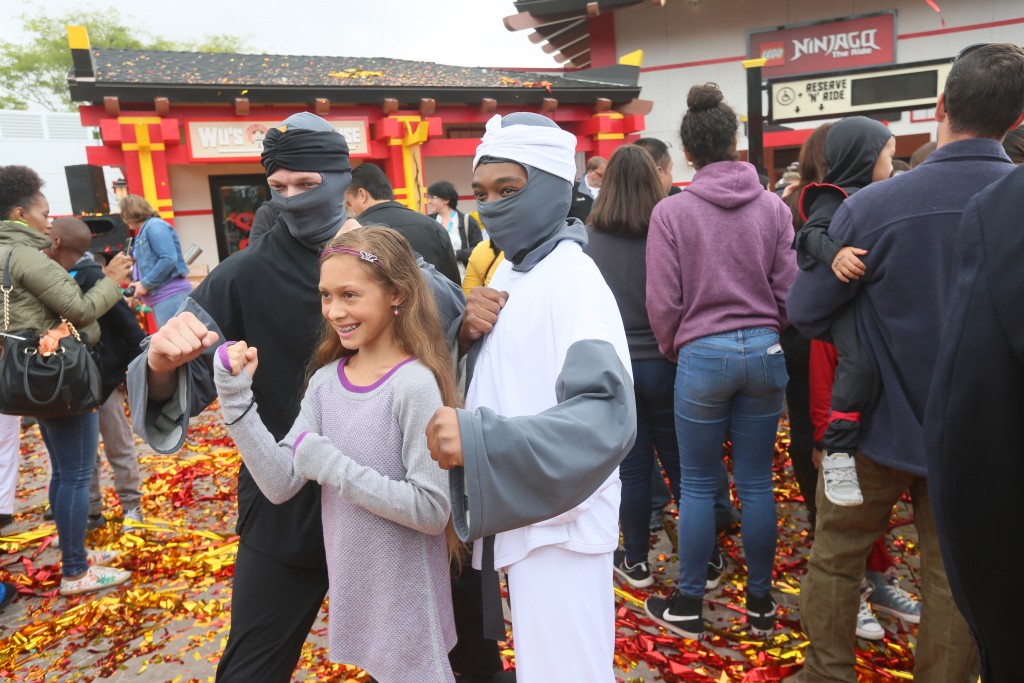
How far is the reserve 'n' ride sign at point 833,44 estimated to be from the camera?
621 inches

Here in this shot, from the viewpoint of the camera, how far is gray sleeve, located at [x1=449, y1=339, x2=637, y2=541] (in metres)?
1.36

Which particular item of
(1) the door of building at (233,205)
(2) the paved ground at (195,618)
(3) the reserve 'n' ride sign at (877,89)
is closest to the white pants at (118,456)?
(2) the paved ground at (195,618)

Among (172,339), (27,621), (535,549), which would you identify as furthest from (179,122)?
(535,549)

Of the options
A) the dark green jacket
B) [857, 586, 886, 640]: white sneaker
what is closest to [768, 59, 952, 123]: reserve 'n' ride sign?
[857, 586, 886, 640]: white sneaker

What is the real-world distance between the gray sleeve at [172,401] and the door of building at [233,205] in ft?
35.6

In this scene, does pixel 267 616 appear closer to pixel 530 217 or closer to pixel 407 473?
pixel 407 473

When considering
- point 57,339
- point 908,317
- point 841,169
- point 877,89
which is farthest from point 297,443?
point 877,89

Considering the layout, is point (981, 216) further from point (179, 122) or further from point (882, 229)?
point (179, 122)

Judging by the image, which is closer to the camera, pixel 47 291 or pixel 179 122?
pixel 47 291

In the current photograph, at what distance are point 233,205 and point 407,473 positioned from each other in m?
11.8

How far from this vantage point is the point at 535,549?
70.2 inches

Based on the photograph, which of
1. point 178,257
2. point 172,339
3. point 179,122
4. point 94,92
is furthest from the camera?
point 179,122

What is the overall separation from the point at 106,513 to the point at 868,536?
550 centimetres

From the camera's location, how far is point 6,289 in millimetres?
3922
